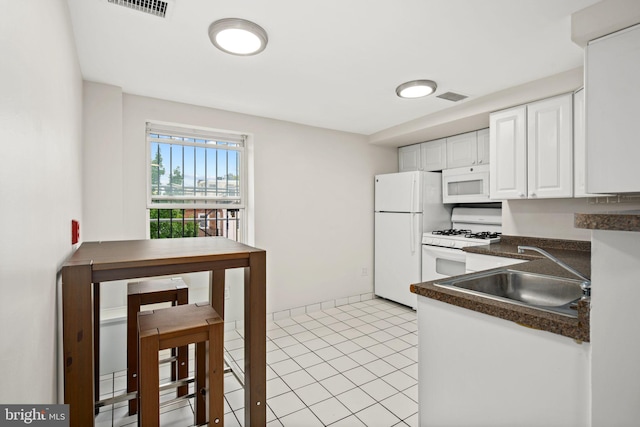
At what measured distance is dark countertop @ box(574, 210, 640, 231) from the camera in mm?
816

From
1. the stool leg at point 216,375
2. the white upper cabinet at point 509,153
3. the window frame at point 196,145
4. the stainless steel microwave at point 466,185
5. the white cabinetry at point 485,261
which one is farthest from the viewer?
the stainless steel microwave at point 466,185

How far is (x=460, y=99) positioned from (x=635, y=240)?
2.53m

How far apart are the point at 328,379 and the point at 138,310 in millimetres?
1440

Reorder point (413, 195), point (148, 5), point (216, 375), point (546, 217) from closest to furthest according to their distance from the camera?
point (216, 375) < point (148, 5) < point (546, 217) < point (413, 195)

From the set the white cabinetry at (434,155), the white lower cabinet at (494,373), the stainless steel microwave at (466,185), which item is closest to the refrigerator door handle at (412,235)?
the stainless steel microwave at (466,185)

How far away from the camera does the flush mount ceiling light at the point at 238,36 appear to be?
6.01 ft

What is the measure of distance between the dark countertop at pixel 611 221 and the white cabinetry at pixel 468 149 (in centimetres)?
288

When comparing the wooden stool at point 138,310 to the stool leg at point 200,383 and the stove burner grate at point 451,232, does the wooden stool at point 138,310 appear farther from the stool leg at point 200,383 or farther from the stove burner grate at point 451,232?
the stove burner grate at point 451,232

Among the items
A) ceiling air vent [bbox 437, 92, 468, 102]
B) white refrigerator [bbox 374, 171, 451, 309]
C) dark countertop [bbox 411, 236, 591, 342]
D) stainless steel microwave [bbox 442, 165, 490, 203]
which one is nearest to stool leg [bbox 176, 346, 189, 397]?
dark countertop [bbox 411, 236, 591, 342]

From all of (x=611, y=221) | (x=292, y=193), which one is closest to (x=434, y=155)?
(x=292, y=193)

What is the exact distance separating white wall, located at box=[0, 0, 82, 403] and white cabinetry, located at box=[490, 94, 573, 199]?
3223 millimetres

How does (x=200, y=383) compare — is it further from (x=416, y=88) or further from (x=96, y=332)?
(x=416, y=88)

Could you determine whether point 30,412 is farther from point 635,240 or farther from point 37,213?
point 635,240

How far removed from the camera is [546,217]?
9.73ft
